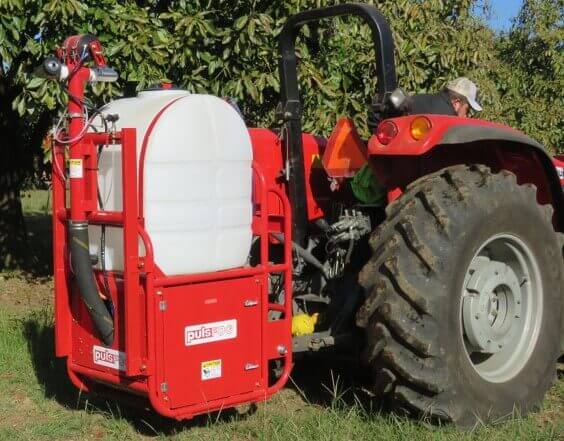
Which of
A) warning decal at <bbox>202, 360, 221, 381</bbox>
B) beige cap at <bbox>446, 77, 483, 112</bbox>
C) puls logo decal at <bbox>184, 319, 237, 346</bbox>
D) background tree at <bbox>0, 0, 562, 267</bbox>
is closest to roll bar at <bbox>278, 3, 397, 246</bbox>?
puls logo decal at <bbox>184, 319, 237, 346</bbox>

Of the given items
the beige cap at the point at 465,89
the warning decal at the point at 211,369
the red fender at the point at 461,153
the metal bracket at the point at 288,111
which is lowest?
the warning decal at the point at 211,369

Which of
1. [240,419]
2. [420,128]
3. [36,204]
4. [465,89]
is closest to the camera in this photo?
[420,128]

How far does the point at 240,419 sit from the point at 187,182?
1297 mm

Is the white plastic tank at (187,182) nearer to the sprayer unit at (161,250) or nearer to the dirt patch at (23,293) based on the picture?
the sprayer unit at (161,250)

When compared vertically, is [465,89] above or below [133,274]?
above

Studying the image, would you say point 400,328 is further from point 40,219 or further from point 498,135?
point 40,219

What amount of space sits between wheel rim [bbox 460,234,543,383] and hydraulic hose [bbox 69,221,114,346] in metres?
1.73

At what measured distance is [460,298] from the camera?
3.79 m

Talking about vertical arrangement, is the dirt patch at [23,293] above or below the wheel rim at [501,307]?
below

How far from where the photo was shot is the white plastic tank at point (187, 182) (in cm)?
357

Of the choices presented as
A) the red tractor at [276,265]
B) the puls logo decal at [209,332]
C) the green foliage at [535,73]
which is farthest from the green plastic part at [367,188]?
the green foliage at [535,73]

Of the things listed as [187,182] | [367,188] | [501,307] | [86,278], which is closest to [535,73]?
[501,307]

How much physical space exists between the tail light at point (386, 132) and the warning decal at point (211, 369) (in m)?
1.30

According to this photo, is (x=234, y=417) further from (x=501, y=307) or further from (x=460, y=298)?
(x=501, y=307)
